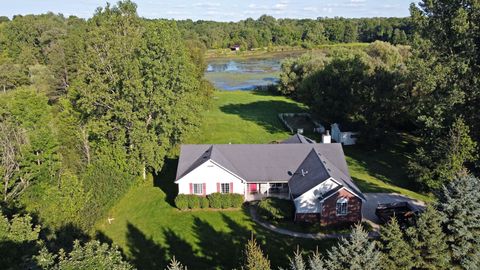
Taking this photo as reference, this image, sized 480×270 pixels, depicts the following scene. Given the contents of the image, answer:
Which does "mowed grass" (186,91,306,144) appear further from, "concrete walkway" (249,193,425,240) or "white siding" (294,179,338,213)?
"white siding" (294,179,338,213)

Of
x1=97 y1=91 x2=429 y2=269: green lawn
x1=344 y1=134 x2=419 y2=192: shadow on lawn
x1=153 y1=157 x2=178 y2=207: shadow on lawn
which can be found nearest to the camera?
x1=97 y1=91 x2=429 y2=269: green lawn

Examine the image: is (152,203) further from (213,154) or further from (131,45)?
(131,45)

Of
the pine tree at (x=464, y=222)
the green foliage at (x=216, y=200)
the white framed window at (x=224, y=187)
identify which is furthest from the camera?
the white framed window at (x=224, y=187)

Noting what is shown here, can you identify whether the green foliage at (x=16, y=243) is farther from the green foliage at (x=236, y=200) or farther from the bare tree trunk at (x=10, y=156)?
the bare tree trunk at (x=10, y=156)

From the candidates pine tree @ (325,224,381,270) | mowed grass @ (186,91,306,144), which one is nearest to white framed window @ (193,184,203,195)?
mowed grass @ (186,91,306,144)

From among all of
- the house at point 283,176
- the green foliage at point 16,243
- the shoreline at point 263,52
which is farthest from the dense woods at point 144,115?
the shoreline at point 263,52

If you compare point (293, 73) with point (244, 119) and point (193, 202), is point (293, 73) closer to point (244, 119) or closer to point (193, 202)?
point (244, 119)
